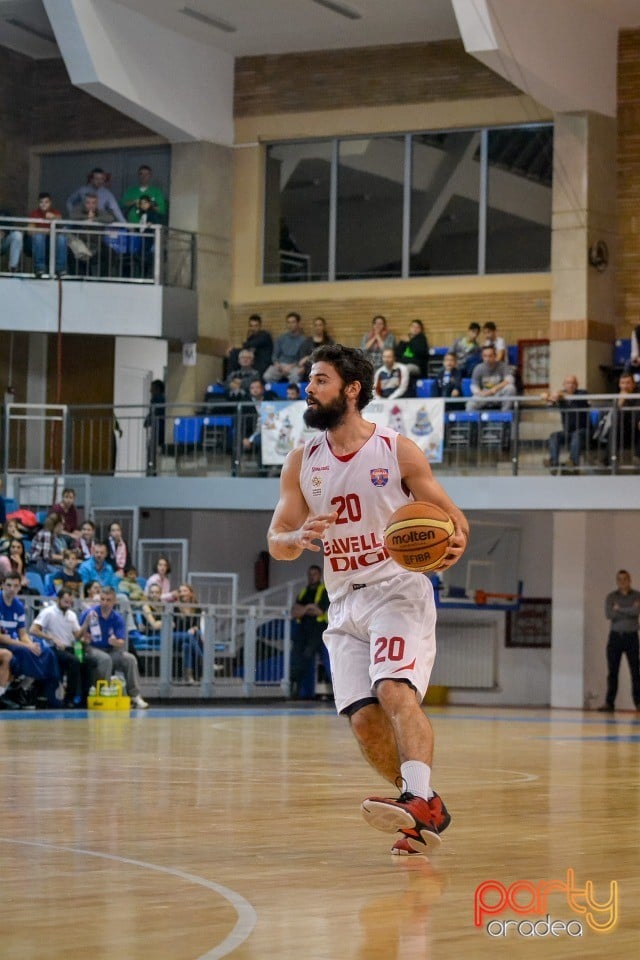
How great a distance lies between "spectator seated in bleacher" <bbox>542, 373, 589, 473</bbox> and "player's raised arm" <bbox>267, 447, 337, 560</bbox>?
55.5 feet

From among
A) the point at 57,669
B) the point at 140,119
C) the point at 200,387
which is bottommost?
the point at 57,669

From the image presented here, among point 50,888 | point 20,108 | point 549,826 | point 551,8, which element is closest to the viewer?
point 50,888

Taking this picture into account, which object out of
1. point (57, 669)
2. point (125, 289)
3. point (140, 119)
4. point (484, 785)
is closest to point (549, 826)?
point (484, 785)

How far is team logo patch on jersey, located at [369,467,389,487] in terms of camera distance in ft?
24.5

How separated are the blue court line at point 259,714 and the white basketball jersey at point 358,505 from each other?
34.3 ft

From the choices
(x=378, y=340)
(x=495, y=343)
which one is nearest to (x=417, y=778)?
(x=495, y=343)

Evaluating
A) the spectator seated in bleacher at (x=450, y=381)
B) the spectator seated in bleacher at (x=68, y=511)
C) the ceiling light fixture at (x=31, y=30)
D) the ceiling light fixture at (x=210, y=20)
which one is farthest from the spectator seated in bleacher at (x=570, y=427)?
the ceiling light fixture at (x=31, y=30)

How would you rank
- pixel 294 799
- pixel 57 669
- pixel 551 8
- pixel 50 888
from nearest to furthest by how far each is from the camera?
pixel 50 888 < pixel 294 799 < pixel 57 669 < pixel 551 8

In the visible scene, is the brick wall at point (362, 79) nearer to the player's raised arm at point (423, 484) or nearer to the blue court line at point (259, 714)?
the blue court line at point (259, 714)

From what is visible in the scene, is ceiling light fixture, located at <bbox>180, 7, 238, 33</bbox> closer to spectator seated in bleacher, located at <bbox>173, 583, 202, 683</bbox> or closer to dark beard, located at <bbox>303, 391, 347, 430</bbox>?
spectator seated in bleacher, located at <bbox>173, 583, 202, 683</bbox>

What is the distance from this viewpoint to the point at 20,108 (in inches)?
Answer: 1262

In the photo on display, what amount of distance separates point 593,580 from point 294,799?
60.3ft

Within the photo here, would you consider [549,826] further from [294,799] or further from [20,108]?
[20,108]

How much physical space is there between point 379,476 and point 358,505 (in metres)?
0.16
